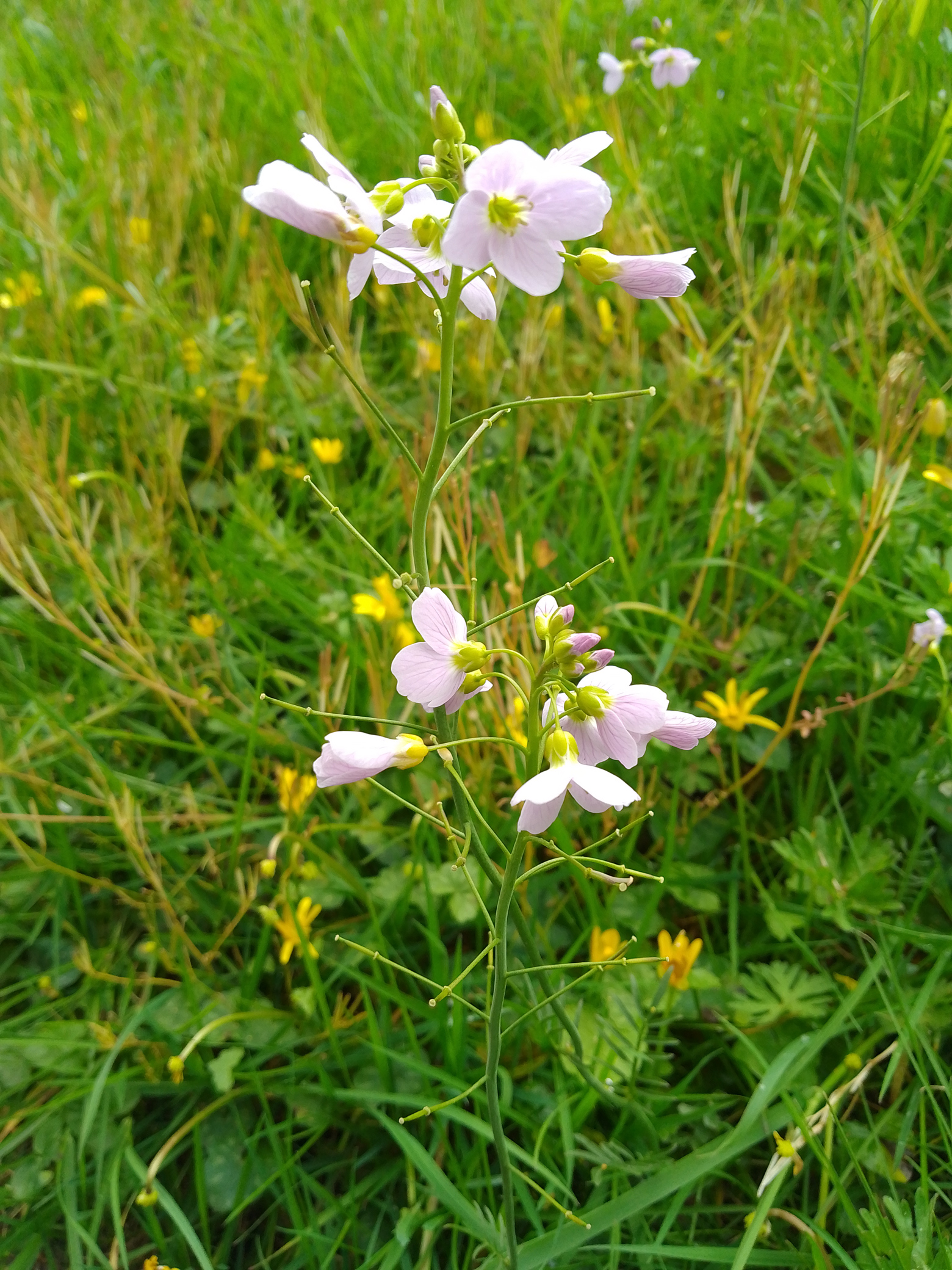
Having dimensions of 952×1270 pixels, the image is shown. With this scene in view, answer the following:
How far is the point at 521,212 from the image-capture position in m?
0.73

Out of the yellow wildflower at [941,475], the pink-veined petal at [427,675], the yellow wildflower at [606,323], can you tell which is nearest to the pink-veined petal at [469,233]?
the pink-veined petal at [427,675]

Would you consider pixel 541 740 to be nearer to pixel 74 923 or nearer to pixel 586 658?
pixel 586 658

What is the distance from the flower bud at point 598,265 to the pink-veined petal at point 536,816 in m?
0.48

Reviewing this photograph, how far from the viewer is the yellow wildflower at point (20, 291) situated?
2.47 meters

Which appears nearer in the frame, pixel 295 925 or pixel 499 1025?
pixel 499 1025

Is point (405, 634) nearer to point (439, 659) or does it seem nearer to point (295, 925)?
point (295, 925)

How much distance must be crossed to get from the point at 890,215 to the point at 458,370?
1.16 m

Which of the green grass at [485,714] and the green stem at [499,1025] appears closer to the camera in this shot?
the green stem at [499,1025]

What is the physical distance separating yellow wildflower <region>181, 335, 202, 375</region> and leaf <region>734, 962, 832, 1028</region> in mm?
1926

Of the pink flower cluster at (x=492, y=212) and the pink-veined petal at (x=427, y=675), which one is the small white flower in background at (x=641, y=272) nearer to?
the pink flower cluster at (x=492, y=212)

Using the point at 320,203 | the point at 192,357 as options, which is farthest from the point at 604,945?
the point at 192,357

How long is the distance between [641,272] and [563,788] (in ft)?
1.54

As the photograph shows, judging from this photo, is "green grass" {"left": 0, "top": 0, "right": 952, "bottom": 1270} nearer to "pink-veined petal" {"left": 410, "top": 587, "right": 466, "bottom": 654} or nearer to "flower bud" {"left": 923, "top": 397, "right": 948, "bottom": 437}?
"flower bud" {"left": 923, "top": 397, "right": 948, "bottom": 437}

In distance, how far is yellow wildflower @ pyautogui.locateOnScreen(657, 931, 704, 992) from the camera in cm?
120
